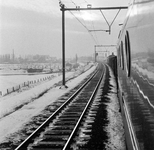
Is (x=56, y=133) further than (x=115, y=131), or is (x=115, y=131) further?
(x=115, y=131)

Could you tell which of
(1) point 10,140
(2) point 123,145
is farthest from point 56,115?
(2) point 123,145

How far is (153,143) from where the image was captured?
2205mm

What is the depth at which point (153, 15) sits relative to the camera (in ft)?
6.58

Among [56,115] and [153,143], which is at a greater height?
[153,143]

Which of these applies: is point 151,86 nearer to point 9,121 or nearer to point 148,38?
point 148,38

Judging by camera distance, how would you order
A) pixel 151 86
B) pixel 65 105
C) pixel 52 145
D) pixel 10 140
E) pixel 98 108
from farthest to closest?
pixel 65 105 → pixel 98 108 → pixel 10 140 → pixel 52 145 → pixel 151 86

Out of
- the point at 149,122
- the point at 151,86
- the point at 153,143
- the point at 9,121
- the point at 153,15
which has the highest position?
the point at 153,15

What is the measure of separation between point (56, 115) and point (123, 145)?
458 cm

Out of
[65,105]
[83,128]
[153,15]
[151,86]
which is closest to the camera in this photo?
[153,15]

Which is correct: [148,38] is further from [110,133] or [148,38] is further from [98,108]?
[98,108]

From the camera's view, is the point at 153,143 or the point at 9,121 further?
the point at 9,121

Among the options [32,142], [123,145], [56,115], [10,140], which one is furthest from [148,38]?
[56,115]

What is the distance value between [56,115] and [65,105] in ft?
7.78

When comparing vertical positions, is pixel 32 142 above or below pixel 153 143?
below
